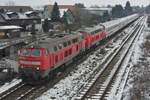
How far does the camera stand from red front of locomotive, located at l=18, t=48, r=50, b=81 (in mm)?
23953

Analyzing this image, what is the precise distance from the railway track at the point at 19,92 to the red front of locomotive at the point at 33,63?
77 centimetres

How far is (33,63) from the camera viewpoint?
79.3ft

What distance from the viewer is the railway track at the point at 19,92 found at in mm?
21495

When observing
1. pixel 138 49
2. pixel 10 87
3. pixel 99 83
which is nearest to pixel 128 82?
pixel 99 83

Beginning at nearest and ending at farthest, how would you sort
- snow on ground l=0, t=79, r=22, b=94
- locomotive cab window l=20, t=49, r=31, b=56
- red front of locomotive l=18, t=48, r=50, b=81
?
snow on ground l=0, t=79, r=22, b=94 → red front of locomotive l=18, t=48, r=50, b=81 → locomotive cab window l=20, t=49, r=31, b=56

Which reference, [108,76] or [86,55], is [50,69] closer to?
[108,76]

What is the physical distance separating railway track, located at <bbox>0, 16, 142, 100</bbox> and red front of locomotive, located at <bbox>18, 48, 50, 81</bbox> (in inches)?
30.2

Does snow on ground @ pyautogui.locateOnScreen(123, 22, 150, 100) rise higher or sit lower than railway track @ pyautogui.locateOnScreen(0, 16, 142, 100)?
lower

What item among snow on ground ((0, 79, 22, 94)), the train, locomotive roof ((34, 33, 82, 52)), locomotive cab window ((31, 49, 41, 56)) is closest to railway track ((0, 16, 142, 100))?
snow on ground ((0, 79, 22, 94))

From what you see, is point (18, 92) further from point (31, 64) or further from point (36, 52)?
point (36, 52)

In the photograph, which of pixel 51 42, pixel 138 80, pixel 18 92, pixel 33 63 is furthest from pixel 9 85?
pixel 138 80

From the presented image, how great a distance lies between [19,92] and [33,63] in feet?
8.23

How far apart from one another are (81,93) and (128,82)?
4.82 meters

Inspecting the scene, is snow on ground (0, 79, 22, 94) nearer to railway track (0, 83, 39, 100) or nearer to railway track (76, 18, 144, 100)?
railway track (0, 83, 39, 100)
